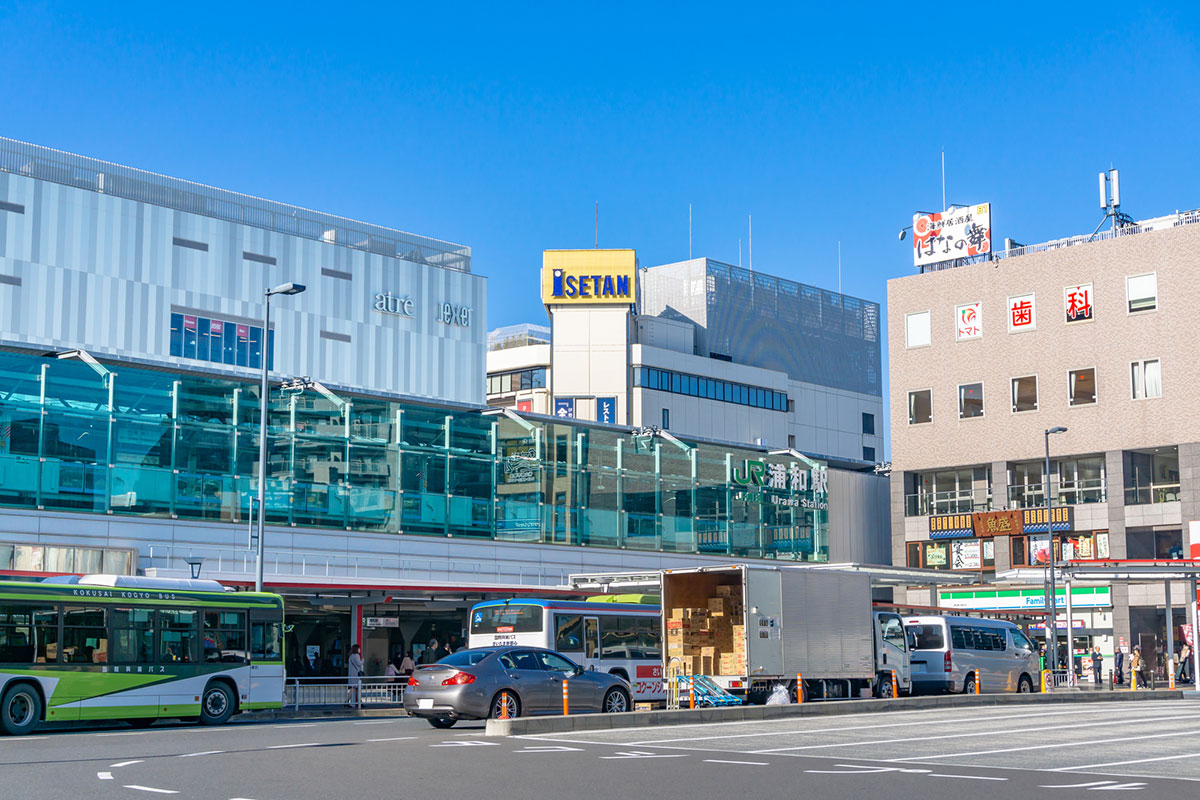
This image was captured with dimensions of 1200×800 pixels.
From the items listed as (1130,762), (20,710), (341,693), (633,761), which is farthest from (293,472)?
(1130,762)

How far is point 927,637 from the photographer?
36125 millimetres

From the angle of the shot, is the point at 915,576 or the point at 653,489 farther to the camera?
the point at 653,489

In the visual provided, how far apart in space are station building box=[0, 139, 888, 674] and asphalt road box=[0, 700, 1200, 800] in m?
12.5

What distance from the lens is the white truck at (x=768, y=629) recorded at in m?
29.1

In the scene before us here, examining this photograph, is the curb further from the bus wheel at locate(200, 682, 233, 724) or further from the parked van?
the bus wheel at locate(200, 682, 233, 724)

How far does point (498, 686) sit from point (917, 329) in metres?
45.6

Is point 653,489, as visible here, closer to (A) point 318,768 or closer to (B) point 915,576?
(B) point 915,576

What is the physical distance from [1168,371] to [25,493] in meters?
43.6

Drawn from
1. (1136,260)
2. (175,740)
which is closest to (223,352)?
(1136,260)

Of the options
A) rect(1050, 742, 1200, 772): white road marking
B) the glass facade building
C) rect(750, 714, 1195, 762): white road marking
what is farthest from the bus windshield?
rect(1050, 742, 1200, 772): white road marking

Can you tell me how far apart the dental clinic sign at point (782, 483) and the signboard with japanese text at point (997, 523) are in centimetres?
678

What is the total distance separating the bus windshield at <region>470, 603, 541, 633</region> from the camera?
99.7 feet

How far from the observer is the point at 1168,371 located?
2232 inches

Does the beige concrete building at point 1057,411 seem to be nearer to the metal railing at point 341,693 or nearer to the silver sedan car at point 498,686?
the metal railing at point 341,693
